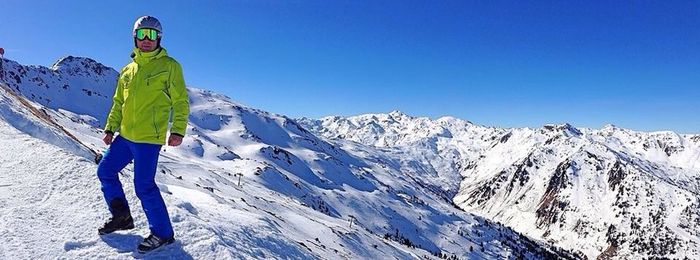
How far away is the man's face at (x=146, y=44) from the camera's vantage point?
33.4 ft

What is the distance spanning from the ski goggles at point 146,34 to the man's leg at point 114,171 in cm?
217

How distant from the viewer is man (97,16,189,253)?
10.0 m

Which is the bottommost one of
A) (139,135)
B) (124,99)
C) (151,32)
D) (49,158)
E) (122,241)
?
(122,241)

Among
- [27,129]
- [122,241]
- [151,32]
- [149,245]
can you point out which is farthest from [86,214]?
[27,129]

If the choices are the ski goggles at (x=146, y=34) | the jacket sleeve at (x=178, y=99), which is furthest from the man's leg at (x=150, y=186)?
the ski goggles at (x=146, y=34)

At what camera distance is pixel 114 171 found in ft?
34.8

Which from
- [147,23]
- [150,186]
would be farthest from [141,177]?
[147,23]

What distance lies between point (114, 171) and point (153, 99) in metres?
1.91

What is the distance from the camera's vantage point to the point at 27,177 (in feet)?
43.5

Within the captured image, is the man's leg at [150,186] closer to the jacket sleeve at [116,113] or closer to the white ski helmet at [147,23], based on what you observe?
the jacket sleeve at [116,113]

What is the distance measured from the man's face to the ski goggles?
0.05m

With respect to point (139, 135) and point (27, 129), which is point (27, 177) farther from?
point (27, 129)

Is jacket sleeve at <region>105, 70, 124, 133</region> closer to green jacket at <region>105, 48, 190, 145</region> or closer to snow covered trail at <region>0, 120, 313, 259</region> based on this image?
green jacket at <region>105, 48, 190, 145</region>

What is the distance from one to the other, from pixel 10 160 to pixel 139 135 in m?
7.37
